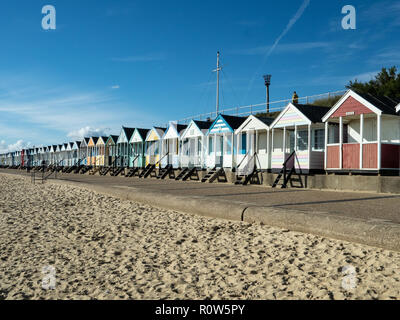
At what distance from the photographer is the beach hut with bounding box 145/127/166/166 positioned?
30.4m

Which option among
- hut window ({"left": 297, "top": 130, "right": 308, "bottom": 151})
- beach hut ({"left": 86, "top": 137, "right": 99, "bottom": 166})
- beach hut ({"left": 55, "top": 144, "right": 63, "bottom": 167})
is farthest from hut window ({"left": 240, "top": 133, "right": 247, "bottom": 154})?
beach hut ({"left": 55, "top": 144, "right": 63, "bottom": 167})

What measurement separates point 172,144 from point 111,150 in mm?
12105

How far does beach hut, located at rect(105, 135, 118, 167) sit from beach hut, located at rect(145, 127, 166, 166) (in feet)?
23.3

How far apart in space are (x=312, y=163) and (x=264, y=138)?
570 cm

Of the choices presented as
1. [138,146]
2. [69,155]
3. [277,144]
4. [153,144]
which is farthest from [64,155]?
[277,144]

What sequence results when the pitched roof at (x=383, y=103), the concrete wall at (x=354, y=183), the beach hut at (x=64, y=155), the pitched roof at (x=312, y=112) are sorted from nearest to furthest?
the concrete wall at (x=354, y=183) < the pitched roof at (x=383, y=103) < the pitched roof at (x=312, y=112) < the beach hut at (x=64, y=155)

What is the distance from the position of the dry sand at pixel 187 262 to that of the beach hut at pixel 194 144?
16596mm

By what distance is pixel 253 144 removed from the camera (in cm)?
2161

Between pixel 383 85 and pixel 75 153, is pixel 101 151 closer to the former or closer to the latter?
pixel 75 153

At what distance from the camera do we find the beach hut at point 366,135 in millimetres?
13820
